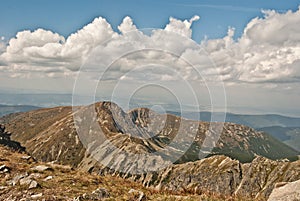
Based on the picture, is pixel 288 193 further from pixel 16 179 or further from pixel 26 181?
pixel 16 179

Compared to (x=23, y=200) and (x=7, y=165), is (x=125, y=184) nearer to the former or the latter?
(x=23, y=200)

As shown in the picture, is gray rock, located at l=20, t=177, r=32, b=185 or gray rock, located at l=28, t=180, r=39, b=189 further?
gray rock, located at l=20, t=177, r=32, b=185

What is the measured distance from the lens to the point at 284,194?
15141 mm

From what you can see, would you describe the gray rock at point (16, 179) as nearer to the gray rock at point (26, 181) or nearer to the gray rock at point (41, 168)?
the gray rock at point (26, 181)

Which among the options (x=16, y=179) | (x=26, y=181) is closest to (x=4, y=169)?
(x=16, y=179)

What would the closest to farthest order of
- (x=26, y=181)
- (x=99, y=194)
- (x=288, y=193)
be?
(x=288, y=193), (x=99, y=194), (x=26, y=181)

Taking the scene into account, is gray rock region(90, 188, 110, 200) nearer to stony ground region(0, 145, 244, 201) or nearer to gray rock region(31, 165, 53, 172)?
stony ground region(0, 145, 244, 201)

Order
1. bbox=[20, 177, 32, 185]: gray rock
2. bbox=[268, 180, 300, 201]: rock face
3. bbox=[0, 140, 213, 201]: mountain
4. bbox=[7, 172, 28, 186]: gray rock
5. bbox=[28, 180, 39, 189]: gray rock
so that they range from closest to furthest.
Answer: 1. bbox=[268, 180, 300, 201]: rock face
2. bbox=[0, 140, 213, 201]: mountain
3. bbox=[28, 180, 39, 189]: gray rock
4. bbox=[20, 177, 32, 185]: gray rock
5. bbox=[7, 172, 28, 186]: gray rock

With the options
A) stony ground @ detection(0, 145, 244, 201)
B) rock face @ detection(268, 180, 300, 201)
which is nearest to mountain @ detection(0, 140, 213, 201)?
stony ground @ detection(0, 145, 244, 201)

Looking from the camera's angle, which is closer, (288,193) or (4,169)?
(288,193)

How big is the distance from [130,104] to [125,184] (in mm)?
10795

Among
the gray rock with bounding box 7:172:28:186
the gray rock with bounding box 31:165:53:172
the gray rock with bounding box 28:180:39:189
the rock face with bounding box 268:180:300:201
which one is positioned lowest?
the gray rock with bounding box 31:165:53:172

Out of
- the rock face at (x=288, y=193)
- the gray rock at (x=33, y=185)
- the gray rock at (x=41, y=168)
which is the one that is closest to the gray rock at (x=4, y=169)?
the gray rock at (x=41, y=168)

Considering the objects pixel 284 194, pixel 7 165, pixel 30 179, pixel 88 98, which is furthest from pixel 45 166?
pixel 284 194
